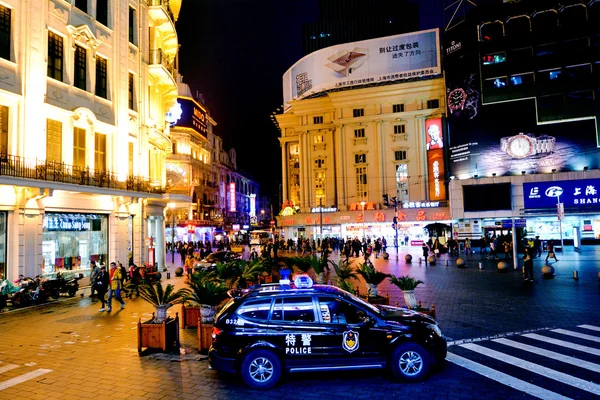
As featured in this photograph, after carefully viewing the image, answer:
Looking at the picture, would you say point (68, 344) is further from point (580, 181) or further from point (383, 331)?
point (580, 181)

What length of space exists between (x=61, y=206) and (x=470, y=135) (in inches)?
1542

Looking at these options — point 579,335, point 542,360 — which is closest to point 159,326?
point 542,360

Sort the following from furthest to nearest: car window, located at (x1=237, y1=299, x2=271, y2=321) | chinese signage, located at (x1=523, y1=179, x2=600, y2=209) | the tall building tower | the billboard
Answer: the tall building tower, the billboard, chinese signage, located at (x1=523, y1=179, x2=600, y2=209), car window, located at (x1=237, y1=299, x2=271, y2=321)

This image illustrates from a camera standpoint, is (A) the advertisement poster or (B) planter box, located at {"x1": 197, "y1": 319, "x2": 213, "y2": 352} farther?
(A) the advertisement poster

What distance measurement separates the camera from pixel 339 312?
7.23 meters

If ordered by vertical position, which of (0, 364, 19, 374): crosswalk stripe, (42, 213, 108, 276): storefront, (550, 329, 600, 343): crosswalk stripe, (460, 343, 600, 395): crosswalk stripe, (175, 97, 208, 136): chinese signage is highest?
(175, 97, 208, 136): chinese signage

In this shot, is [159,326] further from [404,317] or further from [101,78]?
[101,78]

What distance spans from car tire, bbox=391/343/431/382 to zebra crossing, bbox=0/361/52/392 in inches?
265

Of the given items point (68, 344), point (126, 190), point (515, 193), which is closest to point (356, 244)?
point (515, 193)

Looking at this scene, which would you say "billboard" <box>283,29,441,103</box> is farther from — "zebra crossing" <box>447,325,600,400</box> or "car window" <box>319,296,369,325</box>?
"car window" <box>319,296,369,325</box>

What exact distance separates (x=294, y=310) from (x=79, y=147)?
58.4 ft

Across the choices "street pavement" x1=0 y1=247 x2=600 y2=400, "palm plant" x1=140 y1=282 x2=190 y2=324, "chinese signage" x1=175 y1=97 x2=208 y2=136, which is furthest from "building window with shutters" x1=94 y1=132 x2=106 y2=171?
"chinese signage" x1=175 y1=97 x2=208 y2=136

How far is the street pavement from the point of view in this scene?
6.62 meters

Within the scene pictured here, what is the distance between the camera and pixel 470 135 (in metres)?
43.4
